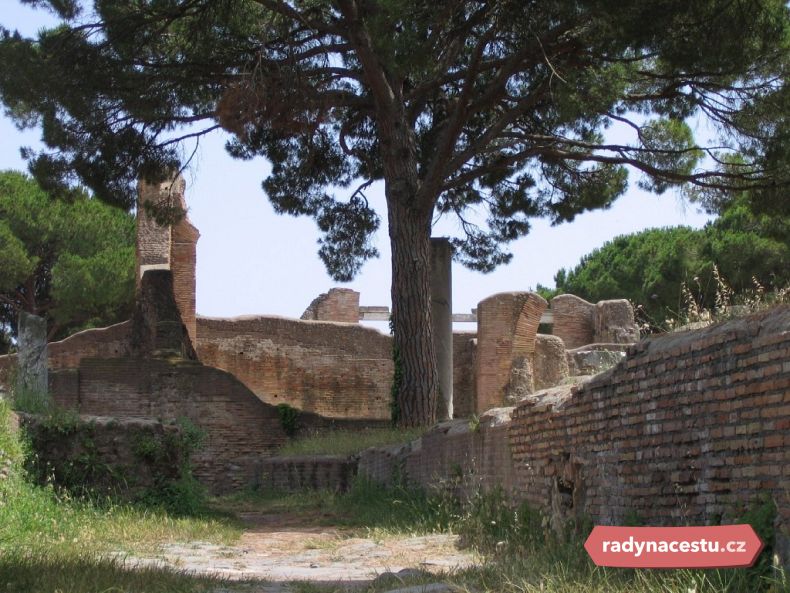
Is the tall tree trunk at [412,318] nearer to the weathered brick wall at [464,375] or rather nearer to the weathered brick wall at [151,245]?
the weathered brick wall at [151,245]

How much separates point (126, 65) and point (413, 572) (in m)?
9.92

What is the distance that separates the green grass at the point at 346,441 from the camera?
12.8m

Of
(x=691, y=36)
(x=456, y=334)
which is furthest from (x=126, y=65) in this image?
(x=456, y=334)

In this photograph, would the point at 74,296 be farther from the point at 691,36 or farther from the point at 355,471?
the point at 691,36

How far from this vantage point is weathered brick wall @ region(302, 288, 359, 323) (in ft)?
87.1

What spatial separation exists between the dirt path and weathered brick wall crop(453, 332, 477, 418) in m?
13.9

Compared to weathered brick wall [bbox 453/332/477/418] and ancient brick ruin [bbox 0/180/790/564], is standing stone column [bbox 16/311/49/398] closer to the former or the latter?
ancient brick ruin [bbox 0/180/790/564]

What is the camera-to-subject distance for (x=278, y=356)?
2264 centimetres

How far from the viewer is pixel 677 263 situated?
3091 cm

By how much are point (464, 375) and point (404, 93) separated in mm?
9091

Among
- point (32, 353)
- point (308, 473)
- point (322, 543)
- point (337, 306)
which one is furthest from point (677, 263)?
point (322, 543)

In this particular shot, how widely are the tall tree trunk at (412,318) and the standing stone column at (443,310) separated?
67.9 inches

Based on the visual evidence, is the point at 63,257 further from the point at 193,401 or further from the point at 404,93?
the point at 404,93

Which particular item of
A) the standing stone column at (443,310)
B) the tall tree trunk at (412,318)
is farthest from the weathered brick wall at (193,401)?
the tall tree trunk at (412,318)
